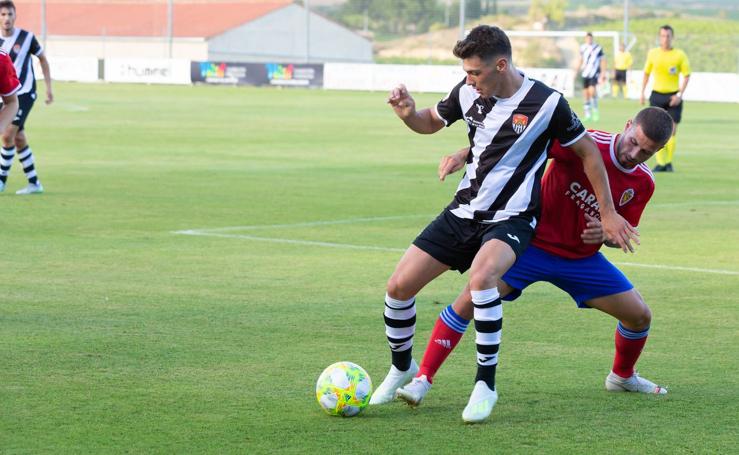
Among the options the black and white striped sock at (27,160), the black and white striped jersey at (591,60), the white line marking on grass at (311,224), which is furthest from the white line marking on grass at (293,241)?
the black and white striped jersey at (591,60)

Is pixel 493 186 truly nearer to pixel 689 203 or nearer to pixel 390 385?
pixel 390 385

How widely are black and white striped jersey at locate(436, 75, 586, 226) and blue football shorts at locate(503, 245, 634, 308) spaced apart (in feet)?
0.84

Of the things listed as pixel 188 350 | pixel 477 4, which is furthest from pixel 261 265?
pixel 477 4

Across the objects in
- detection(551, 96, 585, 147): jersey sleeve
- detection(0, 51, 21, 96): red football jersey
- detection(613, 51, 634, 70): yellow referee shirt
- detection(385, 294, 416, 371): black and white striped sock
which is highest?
detection(551, 96, 585, 147): jersey sleeve

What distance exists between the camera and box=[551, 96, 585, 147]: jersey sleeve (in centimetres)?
638

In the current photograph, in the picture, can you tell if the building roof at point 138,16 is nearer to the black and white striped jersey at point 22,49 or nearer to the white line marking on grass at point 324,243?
the black and white striped jersey at point 22,49

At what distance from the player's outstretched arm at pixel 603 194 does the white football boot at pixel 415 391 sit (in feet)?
3.70

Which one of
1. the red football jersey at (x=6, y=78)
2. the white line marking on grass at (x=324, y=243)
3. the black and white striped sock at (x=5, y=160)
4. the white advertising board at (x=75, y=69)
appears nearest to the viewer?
the red football jersey at (x=6, y=78)

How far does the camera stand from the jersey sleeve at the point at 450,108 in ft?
22.0

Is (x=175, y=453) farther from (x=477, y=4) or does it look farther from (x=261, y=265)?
(x=477, y=4)

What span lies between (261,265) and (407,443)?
5.41 meters

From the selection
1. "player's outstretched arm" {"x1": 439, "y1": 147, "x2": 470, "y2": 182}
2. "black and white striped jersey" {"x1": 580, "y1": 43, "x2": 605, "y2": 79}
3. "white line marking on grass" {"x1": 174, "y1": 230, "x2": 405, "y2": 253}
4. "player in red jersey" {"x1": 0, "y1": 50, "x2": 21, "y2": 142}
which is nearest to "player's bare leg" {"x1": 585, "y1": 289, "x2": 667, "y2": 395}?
"player's outstretched arm" {"x1": 439, "y1": 147, "x2": 470, "y2": 182}

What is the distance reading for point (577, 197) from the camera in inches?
264

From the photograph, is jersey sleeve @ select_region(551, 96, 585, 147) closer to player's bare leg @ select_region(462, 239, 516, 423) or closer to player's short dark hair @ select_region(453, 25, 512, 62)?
player's short dark hair @ select_region(453, 25, 512, 62)
